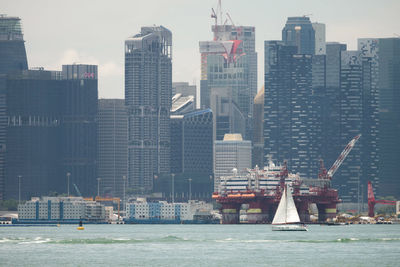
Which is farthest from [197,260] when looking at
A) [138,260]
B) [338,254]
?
[338,254]

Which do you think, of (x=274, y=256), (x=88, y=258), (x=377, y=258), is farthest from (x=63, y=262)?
(x=377, y=258)

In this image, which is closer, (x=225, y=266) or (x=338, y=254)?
(x=225, y=266)

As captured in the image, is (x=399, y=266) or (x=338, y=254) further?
(x=338, y=254)

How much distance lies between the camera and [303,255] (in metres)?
194

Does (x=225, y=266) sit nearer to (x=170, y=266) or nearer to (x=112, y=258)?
(x=170, y=266)

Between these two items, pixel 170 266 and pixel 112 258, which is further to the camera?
pixel 112 258

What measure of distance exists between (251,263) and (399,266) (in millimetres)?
20938

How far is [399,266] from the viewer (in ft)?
573

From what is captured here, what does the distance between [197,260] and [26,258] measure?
25634 millimetres

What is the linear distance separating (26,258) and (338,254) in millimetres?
48520

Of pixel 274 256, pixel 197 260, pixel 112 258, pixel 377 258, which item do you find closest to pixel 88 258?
pixel 112 258

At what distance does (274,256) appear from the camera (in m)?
192

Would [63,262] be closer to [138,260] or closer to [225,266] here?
[138,260]

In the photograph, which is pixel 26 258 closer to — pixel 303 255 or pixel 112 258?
pixel 112 258
